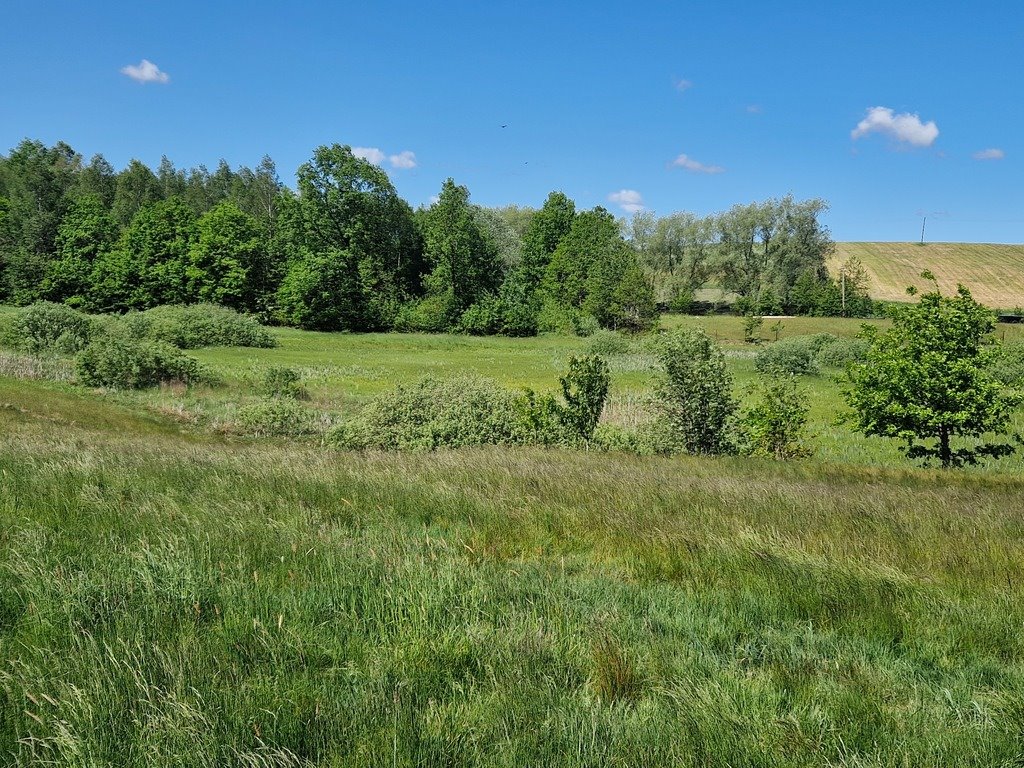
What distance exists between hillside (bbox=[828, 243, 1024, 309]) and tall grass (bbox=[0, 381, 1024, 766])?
4717 inches

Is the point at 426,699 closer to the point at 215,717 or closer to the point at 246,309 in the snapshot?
the point at 215,717

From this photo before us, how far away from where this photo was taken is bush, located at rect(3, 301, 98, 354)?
3834cm

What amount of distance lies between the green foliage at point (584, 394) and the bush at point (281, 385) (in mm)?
17894

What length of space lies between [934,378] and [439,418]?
1123 cm

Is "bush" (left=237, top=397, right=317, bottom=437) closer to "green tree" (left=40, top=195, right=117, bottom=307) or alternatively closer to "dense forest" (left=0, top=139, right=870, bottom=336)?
"dense forest" (left=0, top=139, right=870, bottom=336)

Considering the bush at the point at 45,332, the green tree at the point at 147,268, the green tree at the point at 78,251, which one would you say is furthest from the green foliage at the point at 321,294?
the bush at the point at 45,332

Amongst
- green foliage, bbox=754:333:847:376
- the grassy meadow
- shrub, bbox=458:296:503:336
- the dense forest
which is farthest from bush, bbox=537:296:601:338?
the grassy meadow

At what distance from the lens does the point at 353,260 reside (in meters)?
74.2

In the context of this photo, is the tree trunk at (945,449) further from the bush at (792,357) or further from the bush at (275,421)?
the bush at (792,357)

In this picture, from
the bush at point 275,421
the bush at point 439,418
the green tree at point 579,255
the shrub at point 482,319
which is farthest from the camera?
the green tree at point 579,255

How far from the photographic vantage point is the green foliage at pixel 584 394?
16297 millimetres

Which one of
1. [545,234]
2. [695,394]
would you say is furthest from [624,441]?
[545,234]

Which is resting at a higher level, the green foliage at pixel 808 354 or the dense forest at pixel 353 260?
the dense forest at pixel 353 260

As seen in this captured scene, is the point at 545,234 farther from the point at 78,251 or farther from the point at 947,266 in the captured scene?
the point at 947,266
